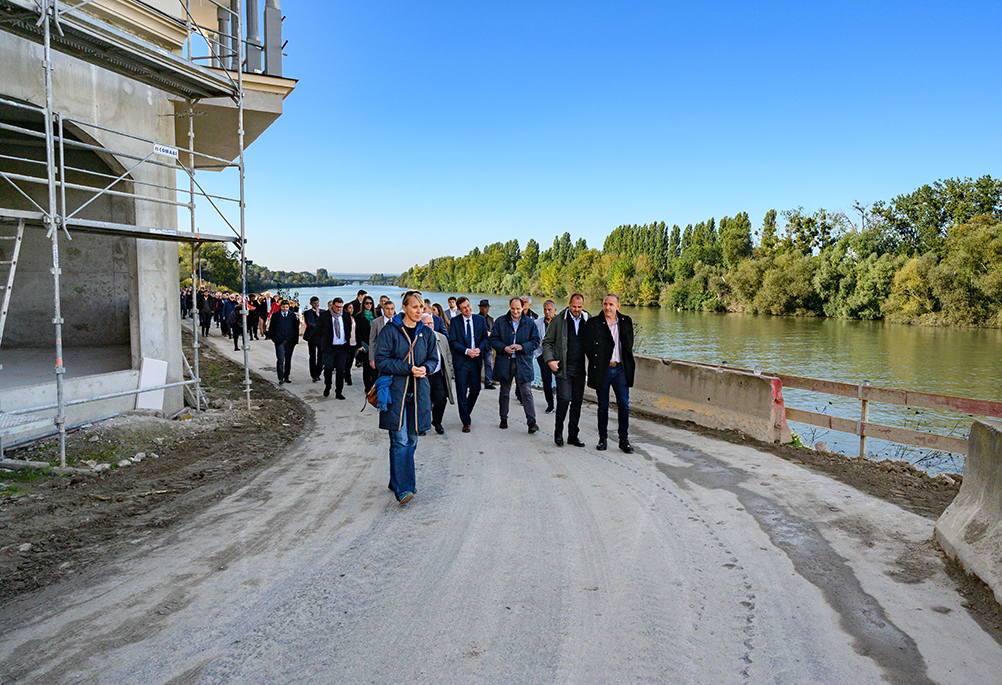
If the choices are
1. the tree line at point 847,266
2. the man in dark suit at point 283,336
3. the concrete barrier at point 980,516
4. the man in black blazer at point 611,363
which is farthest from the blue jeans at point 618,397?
the tree line at point 847,266

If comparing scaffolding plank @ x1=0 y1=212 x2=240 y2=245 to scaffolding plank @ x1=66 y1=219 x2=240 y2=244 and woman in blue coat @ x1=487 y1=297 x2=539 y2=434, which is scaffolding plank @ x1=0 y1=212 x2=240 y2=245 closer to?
scaffolding plank @ x1=66 y1=219 x2=240 y2=244

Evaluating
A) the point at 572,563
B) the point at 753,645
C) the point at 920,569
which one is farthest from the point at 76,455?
the point at 920,569

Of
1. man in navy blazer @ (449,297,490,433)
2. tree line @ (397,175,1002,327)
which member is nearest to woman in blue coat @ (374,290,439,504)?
man in navy blazer @ (449,297,490,433)

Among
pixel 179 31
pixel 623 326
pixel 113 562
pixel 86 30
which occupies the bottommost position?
pixel 113 562

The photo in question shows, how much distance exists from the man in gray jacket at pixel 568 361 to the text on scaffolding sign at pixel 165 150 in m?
5.92

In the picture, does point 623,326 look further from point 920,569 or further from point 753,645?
point 753,645

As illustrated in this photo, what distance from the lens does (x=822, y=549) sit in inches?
184

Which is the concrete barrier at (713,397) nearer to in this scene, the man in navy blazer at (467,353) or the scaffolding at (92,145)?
the man in navy blazer at (467,353)

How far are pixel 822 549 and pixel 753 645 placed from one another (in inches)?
65.8

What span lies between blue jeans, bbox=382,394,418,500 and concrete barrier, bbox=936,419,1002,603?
14.0 ft

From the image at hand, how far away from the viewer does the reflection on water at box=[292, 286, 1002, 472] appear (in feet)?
47.7

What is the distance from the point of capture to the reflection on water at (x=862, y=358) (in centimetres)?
1454

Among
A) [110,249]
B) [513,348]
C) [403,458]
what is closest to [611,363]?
[513,348]

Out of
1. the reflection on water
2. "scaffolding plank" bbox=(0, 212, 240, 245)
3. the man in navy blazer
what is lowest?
the reflection on water
